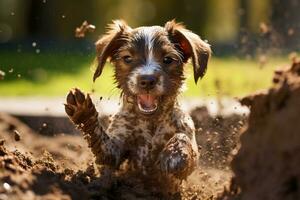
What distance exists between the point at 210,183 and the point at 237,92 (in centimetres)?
501

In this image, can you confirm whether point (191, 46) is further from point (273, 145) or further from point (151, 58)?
point (273, 145)

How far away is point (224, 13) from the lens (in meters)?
38.9

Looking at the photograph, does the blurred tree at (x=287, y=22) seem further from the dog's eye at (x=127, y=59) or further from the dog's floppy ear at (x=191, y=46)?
the dog's eye at (x=127, y=59)

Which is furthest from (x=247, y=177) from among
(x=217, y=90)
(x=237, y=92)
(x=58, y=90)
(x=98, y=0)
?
(x=98, y=0)

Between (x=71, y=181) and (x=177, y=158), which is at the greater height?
(x=177, y=158)

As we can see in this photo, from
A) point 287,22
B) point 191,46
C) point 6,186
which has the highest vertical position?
point 287,22

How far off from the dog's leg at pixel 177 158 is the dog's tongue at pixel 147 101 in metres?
0.37

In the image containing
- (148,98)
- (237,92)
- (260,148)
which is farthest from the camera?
(237,92)

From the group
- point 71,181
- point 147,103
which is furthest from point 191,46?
point 71,181

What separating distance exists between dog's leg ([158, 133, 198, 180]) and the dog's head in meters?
0.42

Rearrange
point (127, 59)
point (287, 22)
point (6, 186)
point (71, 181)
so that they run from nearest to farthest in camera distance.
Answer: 1. point (6, 186)
2. point (71, 181)
3. point (127, 59)
4. point (287, 22)

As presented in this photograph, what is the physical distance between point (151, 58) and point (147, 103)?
36cm

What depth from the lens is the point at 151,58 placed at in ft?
24.5

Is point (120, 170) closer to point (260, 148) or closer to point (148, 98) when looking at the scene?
point (148, 98)
